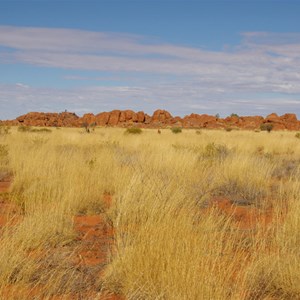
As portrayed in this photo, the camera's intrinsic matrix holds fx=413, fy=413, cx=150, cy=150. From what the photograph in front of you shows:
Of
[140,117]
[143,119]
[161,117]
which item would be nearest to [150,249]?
[143,119]

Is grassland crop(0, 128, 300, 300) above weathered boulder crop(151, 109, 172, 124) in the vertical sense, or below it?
below

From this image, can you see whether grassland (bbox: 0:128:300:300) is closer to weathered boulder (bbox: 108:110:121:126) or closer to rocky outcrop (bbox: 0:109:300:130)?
rocky outcrop (bbox: 0:109:300:130)

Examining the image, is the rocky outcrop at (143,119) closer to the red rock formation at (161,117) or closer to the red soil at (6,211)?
the red rock formation at (161,117)

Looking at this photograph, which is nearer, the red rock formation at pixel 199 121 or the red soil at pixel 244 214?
the red soil at pixel 244 214

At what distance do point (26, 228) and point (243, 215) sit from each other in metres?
3.47

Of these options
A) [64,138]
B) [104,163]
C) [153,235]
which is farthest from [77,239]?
[64,138]

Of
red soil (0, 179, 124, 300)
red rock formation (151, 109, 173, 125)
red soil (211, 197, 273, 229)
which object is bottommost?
red soil (211, 197, 273, 229)

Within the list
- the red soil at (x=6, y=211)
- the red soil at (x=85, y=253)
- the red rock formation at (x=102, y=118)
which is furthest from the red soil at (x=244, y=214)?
the red rock formation at (x=102, y=118)

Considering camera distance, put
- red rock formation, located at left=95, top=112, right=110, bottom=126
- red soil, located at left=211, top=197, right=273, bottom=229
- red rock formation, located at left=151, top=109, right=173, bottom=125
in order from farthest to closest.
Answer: red rock formation, located at left=151, top=109, right=173, bottom=125
red rock formation, located at left=95, top=112, right=110, bottom=126
red soil, located at left=211, top=197, right=273, bottom=229

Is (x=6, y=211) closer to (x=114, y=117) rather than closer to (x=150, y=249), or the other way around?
(x=150, y=249)

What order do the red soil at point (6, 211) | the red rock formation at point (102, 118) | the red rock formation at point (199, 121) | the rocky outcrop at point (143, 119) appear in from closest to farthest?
the red soil at point (6, 211)
the red rock formation at point (199, 121)
the rocky outcrop at point (143, 119)
the red rock formation at point (102, 118)

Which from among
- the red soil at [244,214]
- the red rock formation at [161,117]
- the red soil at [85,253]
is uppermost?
the red rock formation at [161,117]

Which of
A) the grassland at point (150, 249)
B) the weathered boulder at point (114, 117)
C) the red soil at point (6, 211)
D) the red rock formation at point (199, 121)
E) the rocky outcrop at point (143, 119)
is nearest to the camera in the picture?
the grassland at point (150, 249)

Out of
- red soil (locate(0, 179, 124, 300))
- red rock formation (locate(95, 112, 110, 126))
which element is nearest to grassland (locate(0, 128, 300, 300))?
red soil (locate(0, 179, 124, 300))
